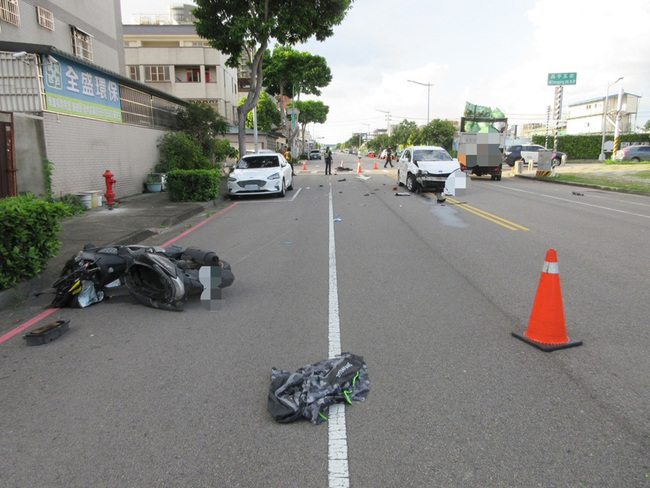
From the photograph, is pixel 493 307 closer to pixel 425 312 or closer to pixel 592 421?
pixel 425 312

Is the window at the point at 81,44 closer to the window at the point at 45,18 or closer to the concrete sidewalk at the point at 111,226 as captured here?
the window at the point at 45,18

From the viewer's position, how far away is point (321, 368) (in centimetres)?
371

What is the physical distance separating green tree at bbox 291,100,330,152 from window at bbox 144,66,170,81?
138 feet

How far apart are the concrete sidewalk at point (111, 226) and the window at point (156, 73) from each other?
103 feet

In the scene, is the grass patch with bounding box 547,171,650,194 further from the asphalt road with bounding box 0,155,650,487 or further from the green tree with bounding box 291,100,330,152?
the green tree with bounding box 291,100,330,152

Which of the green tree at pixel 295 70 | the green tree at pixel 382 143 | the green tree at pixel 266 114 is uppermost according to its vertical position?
the green tree at pixel 295 70

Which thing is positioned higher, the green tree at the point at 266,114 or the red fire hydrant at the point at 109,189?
the green tree at the point at 266,114

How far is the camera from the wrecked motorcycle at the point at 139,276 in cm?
539

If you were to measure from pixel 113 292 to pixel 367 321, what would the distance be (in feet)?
11.0

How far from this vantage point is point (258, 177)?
687 inches

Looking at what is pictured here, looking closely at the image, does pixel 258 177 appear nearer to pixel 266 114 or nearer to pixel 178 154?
pixel 178 154

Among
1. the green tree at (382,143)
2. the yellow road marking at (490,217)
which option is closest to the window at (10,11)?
the yellow road marking at (490,217)

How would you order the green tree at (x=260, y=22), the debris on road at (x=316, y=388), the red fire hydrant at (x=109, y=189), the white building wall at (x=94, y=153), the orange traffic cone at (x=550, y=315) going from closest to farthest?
the debris on road at (x=316, y=388) → the orange traffic cone at (x=550, y=315) → the white building wall at (x=94, y=153) → the red fire hydrant at (x=109, y=189) → the green tree at (x=260, y=22)

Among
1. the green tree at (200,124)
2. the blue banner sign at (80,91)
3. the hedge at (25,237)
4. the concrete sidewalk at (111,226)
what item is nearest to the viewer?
the hedge at (25,237)
